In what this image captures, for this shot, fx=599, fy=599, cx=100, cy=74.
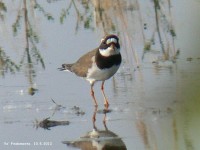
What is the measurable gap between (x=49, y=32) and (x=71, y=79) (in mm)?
1546

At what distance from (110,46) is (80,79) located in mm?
836

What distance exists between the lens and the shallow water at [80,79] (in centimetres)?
479

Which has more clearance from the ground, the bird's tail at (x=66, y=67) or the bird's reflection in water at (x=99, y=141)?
the bird's tail at (x=66, y=67)

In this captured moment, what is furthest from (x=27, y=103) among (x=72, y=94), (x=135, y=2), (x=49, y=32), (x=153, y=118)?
(x=135, y=2)

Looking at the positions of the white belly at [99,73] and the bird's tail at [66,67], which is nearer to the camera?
the white belly at [99,73]

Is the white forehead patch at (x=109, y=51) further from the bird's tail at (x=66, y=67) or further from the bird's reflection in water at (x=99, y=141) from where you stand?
the bird's reflection in water at (x=99, y=141)

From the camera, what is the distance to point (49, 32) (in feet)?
26.8

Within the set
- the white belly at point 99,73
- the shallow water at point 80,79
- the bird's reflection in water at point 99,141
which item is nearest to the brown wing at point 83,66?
the white belly at point 99,73

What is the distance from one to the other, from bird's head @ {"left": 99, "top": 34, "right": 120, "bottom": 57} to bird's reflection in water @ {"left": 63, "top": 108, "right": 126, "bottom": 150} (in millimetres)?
1416

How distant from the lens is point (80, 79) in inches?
271

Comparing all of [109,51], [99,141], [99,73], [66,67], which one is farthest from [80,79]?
[99,141]

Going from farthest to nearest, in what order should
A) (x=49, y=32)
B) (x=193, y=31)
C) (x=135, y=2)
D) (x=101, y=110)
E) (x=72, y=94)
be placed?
(x=135, y=2), (x=49, y=32), (x=72, y=94), (x=101, y=110), (x=193, y=31)

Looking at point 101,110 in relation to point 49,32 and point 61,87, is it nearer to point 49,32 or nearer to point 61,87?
point 61,87

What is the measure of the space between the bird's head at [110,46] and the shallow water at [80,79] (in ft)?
1.23
